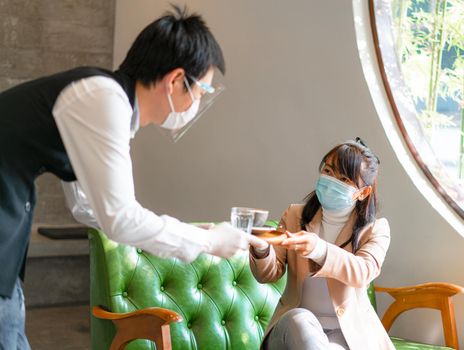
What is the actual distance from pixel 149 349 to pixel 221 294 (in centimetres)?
36

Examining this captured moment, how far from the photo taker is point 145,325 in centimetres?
269

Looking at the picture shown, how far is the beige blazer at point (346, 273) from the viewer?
262 centimetres

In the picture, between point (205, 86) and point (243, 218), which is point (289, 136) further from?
point (205, 86)

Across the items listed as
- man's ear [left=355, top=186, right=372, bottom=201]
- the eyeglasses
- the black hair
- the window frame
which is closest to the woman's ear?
man's ear [left=355, top=186, right=372, bottom=201]

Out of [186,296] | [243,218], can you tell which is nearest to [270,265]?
[243,218]

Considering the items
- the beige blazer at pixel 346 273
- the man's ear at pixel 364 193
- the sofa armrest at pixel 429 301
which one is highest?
the man's ear at pixel 364 193

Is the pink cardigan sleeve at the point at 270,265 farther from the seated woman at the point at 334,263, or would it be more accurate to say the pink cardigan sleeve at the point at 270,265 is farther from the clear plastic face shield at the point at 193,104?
the clear plastic face shield at the point at 193,104

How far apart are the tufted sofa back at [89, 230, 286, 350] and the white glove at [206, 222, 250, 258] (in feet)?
3.47

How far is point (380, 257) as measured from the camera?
2.75 metres

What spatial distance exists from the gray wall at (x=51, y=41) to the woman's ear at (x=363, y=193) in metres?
3.01

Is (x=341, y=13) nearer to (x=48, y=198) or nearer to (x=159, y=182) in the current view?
(x=159, y=182)

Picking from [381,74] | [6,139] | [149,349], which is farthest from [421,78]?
[6,139]

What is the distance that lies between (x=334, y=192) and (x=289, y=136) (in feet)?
4.16

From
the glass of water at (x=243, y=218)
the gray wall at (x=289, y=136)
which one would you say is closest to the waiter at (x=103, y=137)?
the glass of water at (x=243, y=218)
